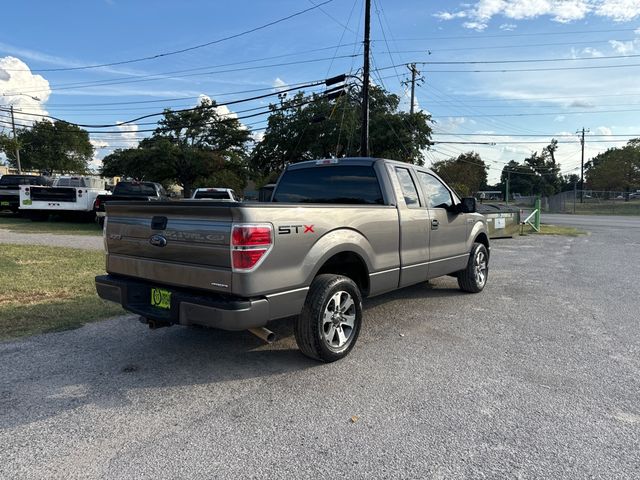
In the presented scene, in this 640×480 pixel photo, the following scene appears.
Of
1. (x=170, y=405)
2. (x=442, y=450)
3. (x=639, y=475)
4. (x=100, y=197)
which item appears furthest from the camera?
(x=100, y=197)

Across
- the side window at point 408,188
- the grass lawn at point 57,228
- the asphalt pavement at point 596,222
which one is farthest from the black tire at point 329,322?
the asphalt pavement at point 596,222

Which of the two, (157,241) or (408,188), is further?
(408,188)

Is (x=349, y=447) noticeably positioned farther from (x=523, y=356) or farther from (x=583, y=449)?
(x=523, y=356)

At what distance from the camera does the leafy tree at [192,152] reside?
3931 centimetres

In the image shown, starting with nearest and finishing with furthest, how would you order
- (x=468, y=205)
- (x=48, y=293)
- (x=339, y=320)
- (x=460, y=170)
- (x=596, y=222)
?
(x=339, y=320) → (x=468, y=205) → (x=48, y=293) → (x=596, y=222) → (x=460, y=170)

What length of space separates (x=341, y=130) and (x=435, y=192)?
858 inches

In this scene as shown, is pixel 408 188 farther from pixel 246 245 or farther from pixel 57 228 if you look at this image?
pixel 57 228

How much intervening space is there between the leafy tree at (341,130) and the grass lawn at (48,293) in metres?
18.5

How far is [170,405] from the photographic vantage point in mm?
3451

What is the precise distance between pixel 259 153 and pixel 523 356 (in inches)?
1221

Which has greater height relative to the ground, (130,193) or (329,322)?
(130,193)

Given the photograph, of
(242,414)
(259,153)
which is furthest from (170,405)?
(259,153)

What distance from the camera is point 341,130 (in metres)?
27.2

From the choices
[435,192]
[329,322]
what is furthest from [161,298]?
[435,192]
